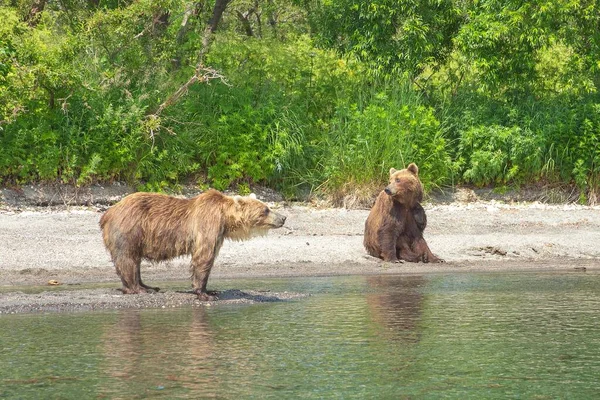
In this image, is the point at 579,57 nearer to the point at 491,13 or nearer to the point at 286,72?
the point at 491,13

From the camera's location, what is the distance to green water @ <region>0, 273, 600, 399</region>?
7320 mm

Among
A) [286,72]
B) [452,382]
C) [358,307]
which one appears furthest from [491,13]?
[452,382]

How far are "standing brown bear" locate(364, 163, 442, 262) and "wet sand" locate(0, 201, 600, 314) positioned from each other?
0.20 metres

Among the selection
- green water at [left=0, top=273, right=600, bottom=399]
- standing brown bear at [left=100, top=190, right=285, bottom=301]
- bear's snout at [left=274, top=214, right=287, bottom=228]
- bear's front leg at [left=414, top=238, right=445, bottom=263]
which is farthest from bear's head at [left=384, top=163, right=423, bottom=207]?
standing brown bear at [left=100, top=190, right=285, bottom=301]

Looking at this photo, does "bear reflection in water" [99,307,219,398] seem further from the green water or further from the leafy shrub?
the leafy shrub

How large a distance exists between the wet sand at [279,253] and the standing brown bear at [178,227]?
41cm

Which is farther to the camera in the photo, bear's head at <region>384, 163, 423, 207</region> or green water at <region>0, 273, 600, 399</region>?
bear's head at <region>384, 163, 423, 207</region>

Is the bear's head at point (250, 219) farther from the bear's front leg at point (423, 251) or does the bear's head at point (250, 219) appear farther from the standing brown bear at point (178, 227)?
the bear's front leg at point (423, 251)

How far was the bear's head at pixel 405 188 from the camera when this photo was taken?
13234 millimetres

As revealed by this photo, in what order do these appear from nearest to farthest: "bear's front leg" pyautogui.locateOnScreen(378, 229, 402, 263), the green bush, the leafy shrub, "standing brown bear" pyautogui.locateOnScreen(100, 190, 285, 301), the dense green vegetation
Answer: "standing brown bear" pyautogui.locateOnScreen(100, 190, 285, 301), "bear's front leg" pyautogui.locateOnScreen(378, 229, 402, 263), the dense green vegetation, the green bush, the leafy shrub

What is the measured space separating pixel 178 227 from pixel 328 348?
2490mm

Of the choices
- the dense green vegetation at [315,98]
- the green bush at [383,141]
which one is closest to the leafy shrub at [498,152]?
the dense green vegetation at [315,98]

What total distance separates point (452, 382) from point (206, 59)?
13.4 m

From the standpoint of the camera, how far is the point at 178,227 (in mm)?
10492
